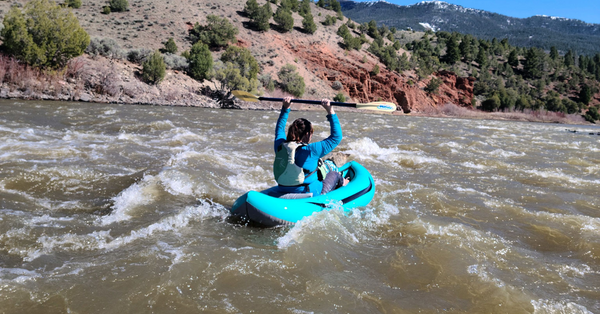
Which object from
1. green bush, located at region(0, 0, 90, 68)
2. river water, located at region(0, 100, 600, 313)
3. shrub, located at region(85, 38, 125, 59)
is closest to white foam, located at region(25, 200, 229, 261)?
river water, located at region(0, 100, 600, 313)

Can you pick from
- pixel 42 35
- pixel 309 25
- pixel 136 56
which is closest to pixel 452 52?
pixel 309 25

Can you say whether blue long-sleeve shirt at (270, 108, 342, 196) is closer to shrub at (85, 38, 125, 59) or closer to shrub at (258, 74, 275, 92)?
shrub at (85, 38, 125, 59)

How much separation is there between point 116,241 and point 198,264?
88 centimetres

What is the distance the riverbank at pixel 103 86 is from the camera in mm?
15891

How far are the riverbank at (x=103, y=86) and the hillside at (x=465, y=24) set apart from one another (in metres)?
127

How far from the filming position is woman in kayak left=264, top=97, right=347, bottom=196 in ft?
12.8

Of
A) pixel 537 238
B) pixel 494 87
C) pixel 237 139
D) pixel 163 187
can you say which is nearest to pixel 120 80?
pixel 237 139

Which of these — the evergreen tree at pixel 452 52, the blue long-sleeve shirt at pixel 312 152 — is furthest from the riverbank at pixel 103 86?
the evergreen tree at pixel 452 52

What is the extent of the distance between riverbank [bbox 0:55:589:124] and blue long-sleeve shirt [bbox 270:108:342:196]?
51.3ft

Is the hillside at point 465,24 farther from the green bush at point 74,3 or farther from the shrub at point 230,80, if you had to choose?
the shrub at point 230,80

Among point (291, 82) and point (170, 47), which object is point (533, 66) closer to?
point (291, 82)

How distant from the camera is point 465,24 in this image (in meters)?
177

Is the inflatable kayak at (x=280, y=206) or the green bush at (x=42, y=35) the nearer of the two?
the inflatable kayak at (x=280, y=206)

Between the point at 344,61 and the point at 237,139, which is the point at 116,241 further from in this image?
the point at 344,61
